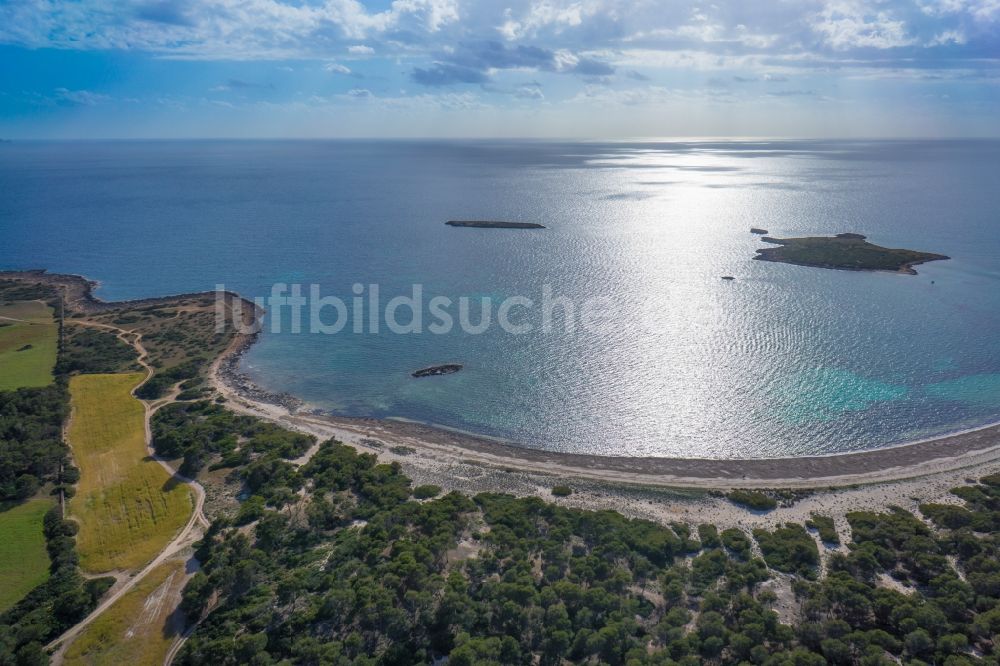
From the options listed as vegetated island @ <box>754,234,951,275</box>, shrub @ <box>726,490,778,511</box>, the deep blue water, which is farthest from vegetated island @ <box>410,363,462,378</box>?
vegetated island @ <box>754,234,951,275</box>

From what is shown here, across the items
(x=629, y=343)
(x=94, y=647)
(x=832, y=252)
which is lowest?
(x=94, y=647)

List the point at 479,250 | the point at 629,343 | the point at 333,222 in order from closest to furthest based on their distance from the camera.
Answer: the point at 629,343 → the point at 479,250 → the point at 333,222

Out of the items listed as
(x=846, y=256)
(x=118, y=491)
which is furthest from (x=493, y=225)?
(x=118, y=491)

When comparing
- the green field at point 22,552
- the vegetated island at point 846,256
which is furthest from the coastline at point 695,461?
the vegetated island at point 846,256

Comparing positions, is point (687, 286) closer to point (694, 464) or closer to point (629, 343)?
point (629, 343)

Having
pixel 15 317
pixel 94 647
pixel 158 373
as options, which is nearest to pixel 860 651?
pixel 94 647

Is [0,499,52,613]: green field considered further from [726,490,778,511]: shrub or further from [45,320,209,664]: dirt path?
[726,490,778,511]: shrub

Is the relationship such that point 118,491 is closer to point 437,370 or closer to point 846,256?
point 437,370
